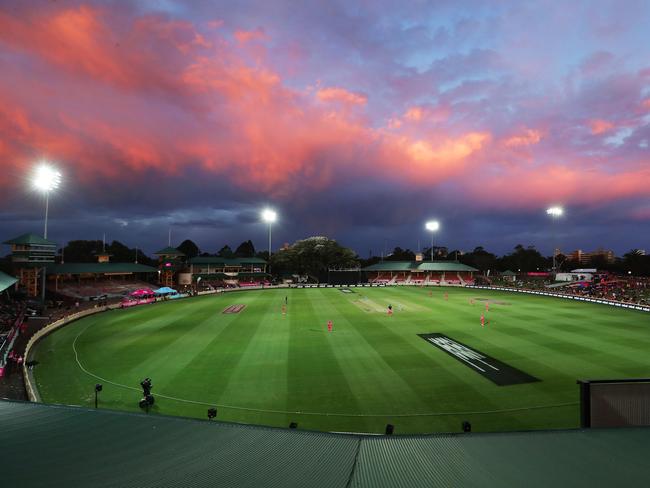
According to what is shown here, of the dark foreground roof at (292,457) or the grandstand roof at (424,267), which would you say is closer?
the dark foreground roof at (292,457)

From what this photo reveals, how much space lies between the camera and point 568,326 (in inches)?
1188

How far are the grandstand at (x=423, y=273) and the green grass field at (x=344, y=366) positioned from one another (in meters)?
55.5

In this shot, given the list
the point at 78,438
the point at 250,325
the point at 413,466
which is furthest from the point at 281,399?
the point at 250,325

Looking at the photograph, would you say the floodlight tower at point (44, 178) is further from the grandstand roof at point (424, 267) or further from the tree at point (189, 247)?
the tree at point (189, 247)

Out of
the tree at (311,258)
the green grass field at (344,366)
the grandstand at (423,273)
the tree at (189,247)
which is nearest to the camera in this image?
the green grass field at (344,366)

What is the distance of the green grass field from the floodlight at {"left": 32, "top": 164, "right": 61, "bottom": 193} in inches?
717

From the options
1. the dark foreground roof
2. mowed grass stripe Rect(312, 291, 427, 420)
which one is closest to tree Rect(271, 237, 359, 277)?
mowed grass stripe Rect(312, 291, 427, 420)

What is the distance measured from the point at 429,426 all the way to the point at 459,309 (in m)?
31.3

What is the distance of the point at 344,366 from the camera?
64.5 ft

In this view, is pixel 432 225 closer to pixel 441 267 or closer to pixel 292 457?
pixel 441 267

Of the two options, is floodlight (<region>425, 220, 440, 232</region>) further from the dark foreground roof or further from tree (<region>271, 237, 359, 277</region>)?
the dark foreground roof

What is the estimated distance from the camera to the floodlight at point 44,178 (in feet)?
129

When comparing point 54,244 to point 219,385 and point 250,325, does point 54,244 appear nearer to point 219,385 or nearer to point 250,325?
point 250,325

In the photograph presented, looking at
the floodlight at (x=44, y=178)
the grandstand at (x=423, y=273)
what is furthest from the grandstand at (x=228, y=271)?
the floodlight at (x=44, y=178)
